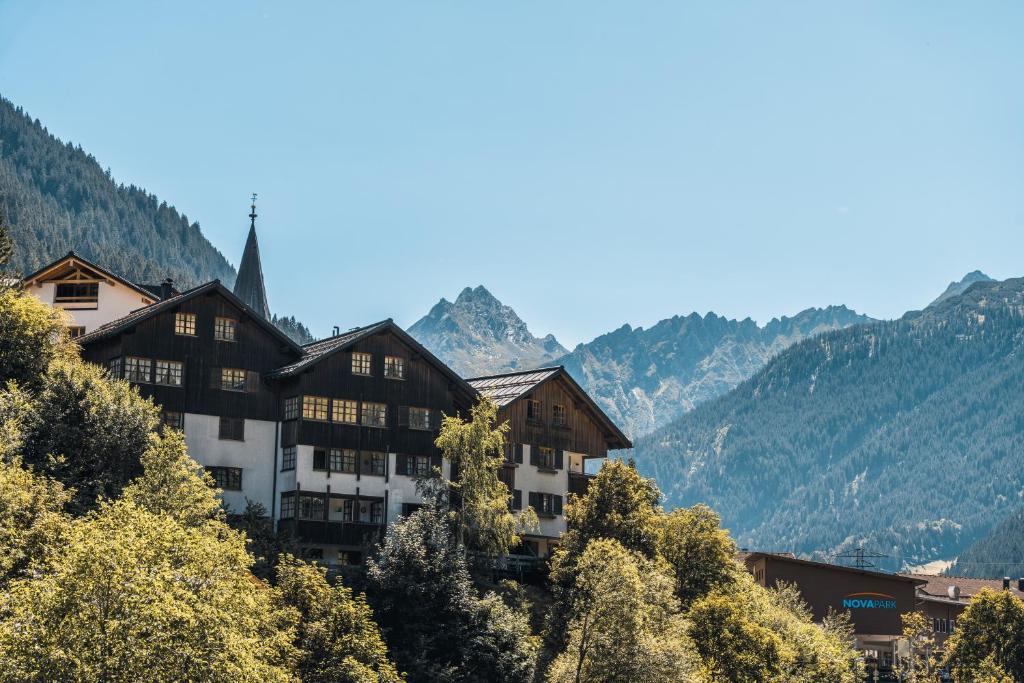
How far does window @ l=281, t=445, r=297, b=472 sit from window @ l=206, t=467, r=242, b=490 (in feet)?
8.86

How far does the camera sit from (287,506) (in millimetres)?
81750

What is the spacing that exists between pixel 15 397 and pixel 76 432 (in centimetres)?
333

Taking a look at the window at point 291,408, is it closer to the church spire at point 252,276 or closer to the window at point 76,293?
the window at point 76,293

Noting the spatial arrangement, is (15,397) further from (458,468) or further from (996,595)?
(996,595)

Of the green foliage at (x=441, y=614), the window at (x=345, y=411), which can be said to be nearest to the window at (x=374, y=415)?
the window at (x=345, y=411)

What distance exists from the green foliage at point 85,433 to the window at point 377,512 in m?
17.2

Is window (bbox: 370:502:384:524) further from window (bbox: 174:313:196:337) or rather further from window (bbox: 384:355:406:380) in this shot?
window (bbox: 174:313:196:337)

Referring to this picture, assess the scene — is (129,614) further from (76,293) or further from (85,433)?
(76,293)

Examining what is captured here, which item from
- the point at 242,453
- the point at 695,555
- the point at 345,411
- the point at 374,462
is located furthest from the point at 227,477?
the point at 695,555

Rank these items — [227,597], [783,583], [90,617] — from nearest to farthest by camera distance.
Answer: [90,617] < [227,597] < [783,583]

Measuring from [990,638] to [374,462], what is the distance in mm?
49430

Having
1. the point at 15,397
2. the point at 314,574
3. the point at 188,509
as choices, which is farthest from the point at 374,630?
the point at 15,397

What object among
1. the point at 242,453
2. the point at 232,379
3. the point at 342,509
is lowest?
the point at 342,509

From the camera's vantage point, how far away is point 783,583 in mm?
120688
